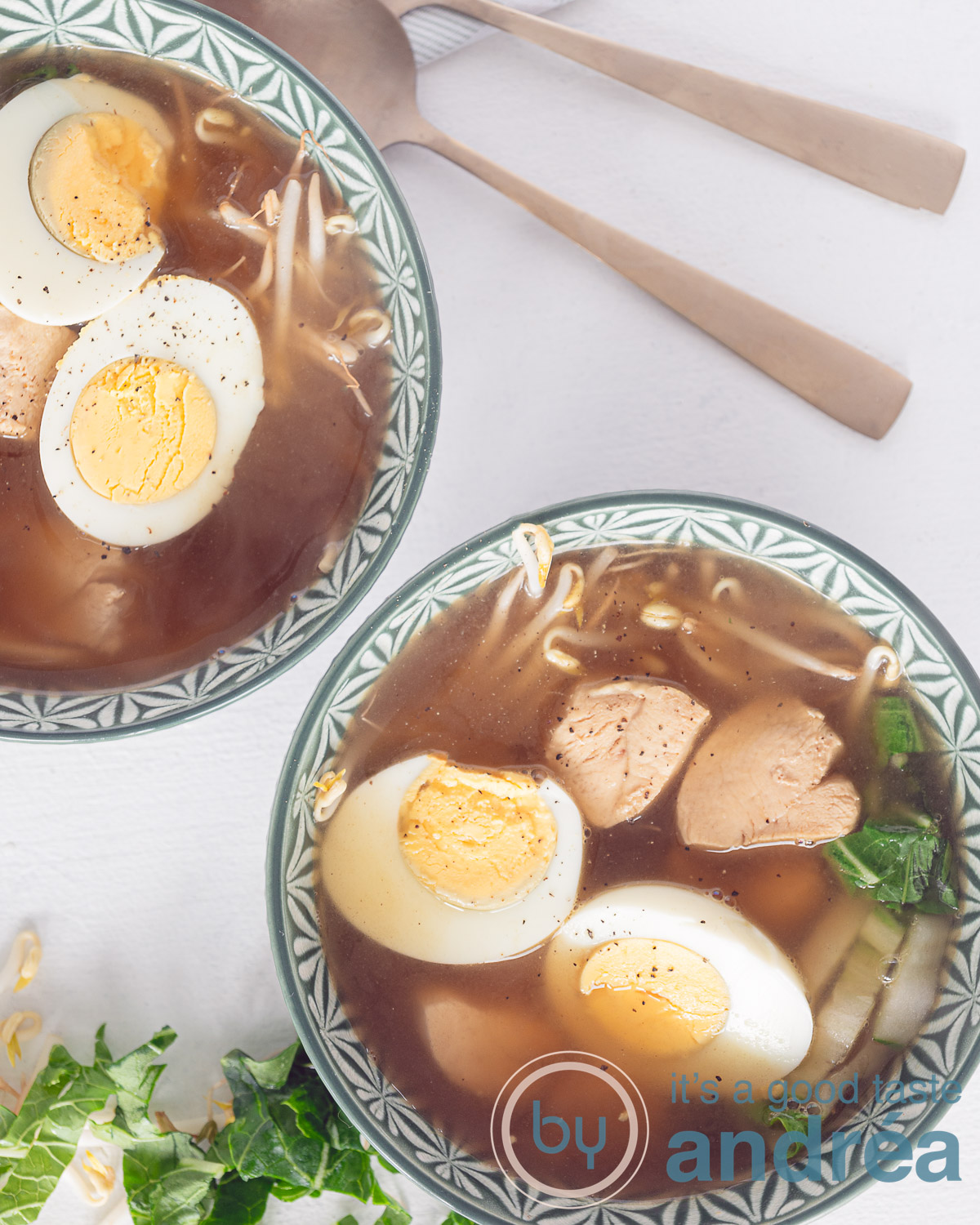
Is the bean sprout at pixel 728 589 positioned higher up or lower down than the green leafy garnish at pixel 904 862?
higher up

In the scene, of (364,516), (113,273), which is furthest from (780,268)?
(113,273)

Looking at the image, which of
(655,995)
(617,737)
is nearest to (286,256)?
(617,737)

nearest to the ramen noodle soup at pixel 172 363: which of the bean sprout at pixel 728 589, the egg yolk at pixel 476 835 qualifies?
the egg yolk at pixel 476 835

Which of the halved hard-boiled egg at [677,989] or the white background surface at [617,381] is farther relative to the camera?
the white background surface at [617,381]

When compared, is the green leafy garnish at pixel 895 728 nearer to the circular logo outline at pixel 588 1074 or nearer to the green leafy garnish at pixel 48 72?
the circular logo outline at pixel 588 1074

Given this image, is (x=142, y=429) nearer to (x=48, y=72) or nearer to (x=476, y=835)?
(x=48, y=72)

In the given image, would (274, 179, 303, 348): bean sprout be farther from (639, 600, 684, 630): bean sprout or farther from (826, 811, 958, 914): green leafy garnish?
(826, 811, 958, 914): green leafy garnish

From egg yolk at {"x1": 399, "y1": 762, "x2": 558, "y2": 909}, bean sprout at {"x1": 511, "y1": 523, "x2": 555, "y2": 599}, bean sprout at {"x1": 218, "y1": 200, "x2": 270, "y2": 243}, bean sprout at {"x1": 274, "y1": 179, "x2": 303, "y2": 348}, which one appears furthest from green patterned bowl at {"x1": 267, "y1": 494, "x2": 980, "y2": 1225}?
bean sprout at {"x1": 218, "y1": 200, "x2": 270, "y2": 243}
